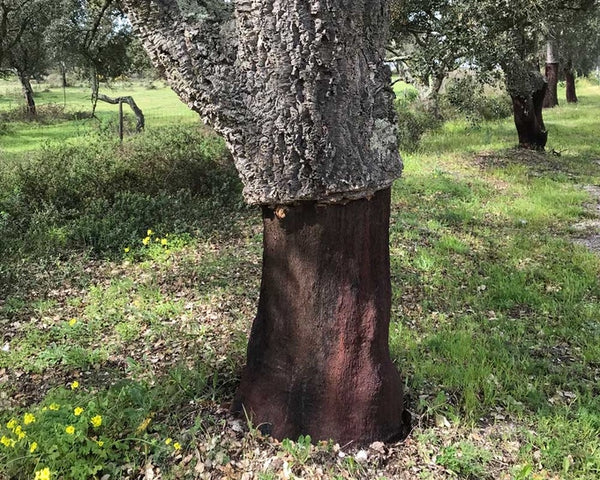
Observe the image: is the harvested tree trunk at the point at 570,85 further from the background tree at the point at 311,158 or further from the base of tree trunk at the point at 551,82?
the background tree at the point at 311,158

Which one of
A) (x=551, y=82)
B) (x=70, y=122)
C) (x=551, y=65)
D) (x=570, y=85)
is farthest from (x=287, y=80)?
(x=570, y=85)

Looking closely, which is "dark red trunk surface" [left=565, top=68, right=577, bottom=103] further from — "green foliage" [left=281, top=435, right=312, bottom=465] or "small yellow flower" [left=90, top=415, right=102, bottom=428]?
"small yellow flower" [left=90, top=415, right=102, bottom=428]

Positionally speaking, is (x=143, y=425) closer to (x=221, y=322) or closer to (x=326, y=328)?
(x=326, y=328)

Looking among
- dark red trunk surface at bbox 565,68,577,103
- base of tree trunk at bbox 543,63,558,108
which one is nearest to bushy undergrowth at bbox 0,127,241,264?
base of tree trunk at bbox 543,63,558,108

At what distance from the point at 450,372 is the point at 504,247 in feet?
11.7

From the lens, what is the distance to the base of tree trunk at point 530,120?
13211 mm

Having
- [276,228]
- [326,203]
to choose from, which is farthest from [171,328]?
[326,203]

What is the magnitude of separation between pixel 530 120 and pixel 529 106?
0.41m

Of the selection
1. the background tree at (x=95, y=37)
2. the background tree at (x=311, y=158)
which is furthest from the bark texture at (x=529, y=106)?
the background tree at (x=311, y=158)

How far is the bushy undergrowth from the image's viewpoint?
272 inches

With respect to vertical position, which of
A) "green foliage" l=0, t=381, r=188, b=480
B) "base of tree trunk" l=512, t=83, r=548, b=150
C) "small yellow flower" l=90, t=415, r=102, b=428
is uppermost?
"base of tree trunk" l=512, t=83, r=548, b=150

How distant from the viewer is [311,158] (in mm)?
2574

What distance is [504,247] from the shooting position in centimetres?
689

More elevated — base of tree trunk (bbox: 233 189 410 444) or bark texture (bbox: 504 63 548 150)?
bark texture (bbox: 504 63 548 150)
